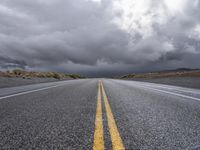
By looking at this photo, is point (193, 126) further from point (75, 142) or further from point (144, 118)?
point (75, 142)

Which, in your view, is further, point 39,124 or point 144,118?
point 144,118

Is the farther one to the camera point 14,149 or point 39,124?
point 39,124

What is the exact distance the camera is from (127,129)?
2951 millimetres

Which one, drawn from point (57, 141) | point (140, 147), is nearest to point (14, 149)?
point (57, 141)

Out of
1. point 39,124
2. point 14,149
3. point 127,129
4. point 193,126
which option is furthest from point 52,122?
point 193,126

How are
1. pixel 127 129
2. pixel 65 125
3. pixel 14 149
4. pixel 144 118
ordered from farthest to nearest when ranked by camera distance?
pixel 144 118, pixel 65 125, pixel 127 129, pixel 14 149

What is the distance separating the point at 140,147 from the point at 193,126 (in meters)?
1.51

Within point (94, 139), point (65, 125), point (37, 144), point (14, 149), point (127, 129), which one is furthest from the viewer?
point (65, 125)

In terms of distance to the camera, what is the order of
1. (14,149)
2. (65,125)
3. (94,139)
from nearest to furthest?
(14,149) < (94,139) < (65,125)

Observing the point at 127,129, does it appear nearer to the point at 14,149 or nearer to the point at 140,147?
the point at 140,147

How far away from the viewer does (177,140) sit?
2490mm

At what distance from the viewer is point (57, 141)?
7.93 feet

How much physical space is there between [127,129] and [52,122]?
1460 millimetres

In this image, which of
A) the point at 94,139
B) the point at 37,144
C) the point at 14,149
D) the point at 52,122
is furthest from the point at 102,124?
the point at 14,149
